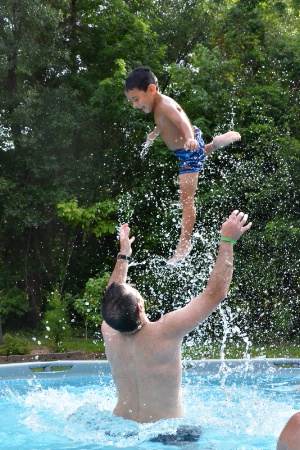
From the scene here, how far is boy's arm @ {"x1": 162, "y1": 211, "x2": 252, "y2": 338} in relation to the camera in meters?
3.09

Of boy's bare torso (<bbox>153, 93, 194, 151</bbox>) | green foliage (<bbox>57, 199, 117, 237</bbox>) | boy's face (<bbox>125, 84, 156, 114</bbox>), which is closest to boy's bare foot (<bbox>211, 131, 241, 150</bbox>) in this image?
boy's bare torso (<bbox>153, 93, 194, 151</bbox>)

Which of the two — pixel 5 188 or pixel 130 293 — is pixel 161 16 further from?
pixel 130 293

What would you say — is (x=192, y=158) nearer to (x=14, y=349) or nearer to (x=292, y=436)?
(x=292, y=436)

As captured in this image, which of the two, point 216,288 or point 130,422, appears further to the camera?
point 130,422

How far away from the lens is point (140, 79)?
14.6ft

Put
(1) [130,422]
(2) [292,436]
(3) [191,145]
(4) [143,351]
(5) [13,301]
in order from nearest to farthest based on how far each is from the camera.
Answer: (2) [292,436], (4) [143,351], (1) [130,422], (3) [191,145], (5) [13,301]

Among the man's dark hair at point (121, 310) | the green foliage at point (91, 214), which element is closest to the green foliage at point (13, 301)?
the green foliage at point (91, 214)

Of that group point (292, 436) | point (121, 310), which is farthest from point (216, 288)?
point (292, 436)

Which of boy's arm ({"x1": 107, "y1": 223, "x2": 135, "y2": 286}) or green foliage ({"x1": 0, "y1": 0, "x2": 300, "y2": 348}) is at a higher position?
green foliage ({"x1": 0, "y1": 0, "x2": 300, "y2": 348})

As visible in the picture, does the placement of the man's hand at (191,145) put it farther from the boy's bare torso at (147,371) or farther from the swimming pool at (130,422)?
the swimming pool at (130,422)

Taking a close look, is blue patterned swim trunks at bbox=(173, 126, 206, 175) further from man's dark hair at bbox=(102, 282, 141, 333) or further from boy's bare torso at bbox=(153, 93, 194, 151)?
man's dark hair at bbox=(102, 282, 141, 333)

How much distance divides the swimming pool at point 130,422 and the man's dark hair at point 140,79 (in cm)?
195

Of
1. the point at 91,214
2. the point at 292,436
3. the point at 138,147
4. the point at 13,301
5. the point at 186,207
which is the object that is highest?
the point at 138,147

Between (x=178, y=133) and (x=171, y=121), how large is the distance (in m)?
0.09
